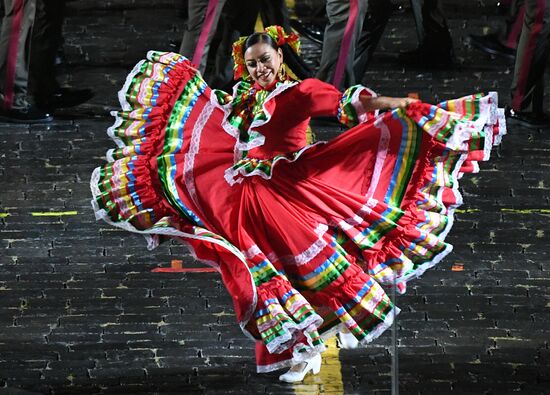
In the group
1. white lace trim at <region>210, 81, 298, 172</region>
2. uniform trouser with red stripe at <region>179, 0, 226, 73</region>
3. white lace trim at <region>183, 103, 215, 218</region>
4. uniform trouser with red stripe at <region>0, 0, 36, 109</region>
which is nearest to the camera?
white lace trim at <region>210, 81, 298, 172</region>

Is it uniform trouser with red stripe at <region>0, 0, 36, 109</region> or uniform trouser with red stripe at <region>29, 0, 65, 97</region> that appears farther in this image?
uniform trouser with red stripe at <region>29, 0, 65, 97</region>

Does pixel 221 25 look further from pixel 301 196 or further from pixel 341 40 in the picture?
pixel 301 196

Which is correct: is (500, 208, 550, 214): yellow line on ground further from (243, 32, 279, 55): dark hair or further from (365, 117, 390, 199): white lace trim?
(243, 32, 279, 55): dark hair

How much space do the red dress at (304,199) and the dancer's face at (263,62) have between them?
68 millimetres

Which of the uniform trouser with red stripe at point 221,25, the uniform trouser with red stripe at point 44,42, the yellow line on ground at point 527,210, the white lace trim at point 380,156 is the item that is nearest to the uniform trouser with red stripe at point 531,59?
the yellow line on ground at point 527,210

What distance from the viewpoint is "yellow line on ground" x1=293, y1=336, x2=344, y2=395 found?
7.77 meters

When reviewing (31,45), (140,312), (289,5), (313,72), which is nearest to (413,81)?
(313,72)

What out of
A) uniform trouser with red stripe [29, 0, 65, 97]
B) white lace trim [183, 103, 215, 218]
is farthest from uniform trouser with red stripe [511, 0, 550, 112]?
white lace trim [183, 103, 215, 218]

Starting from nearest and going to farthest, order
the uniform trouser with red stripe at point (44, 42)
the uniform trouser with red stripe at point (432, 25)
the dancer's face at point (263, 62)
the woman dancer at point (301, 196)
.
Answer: the woman dancer at point (301, 196) < the dancer's face at point (263, 62) < the uniform trouser with red stripe at point (44, 42) < the uniform trouser with red stripe at point (432, 25)

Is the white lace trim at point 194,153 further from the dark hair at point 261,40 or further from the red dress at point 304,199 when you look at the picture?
the dark hair at point 261,40

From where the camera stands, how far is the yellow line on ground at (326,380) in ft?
25.5

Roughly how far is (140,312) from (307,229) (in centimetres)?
150

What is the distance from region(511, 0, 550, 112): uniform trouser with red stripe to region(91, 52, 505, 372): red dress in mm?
3236

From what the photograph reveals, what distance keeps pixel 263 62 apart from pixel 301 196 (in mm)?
655
